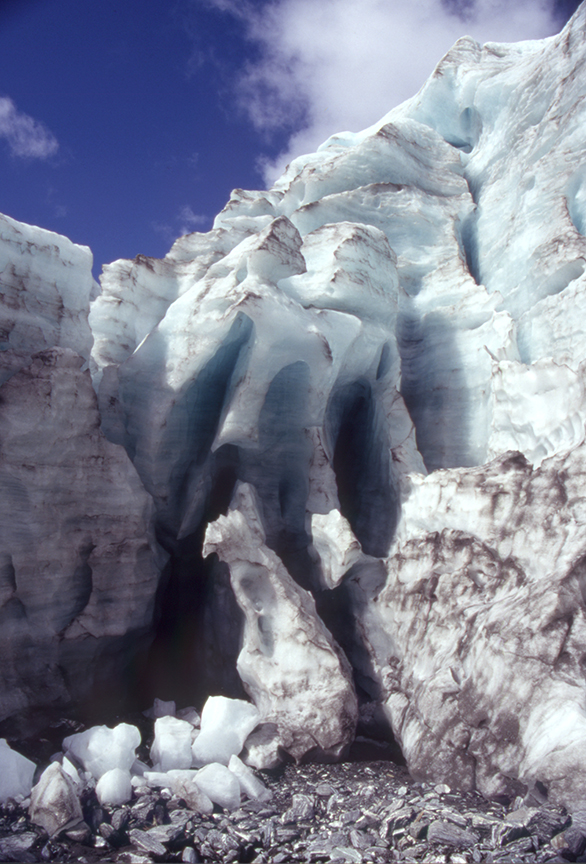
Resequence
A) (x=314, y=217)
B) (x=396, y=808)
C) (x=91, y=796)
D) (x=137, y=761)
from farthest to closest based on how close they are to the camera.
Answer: (x=314, y=217) < (x=137, y=761) < (x=91, y=796) < (x=396, y=808)

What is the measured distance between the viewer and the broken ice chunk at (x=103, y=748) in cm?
437

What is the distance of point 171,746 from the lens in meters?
4.58

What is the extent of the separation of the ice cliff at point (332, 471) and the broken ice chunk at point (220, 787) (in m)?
0.70

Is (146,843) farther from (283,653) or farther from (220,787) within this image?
(283,653)

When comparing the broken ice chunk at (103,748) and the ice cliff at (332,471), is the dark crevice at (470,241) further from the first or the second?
the broken ice chunk at (103,748)

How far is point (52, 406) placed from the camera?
5.30 m

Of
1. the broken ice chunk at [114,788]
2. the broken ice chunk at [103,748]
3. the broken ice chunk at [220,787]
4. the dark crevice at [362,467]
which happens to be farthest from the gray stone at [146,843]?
the dark crevice at [362,467]

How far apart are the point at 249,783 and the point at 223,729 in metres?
0.64

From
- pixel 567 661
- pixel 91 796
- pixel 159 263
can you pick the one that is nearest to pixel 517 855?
pixel 567 661

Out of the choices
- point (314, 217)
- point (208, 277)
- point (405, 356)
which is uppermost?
point (314, 217)

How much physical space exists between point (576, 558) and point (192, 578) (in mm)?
4605

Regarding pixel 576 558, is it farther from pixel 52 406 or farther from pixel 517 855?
pixel 52 406

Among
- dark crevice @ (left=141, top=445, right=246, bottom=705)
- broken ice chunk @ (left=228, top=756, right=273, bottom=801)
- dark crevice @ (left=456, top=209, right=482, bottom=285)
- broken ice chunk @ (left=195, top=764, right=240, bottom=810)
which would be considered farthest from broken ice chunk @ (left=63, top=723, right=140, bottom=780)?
dark crevice @ (left=456, top=209, right=482, bottom=285)

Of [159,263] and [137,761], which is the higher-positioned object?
[159,263]
